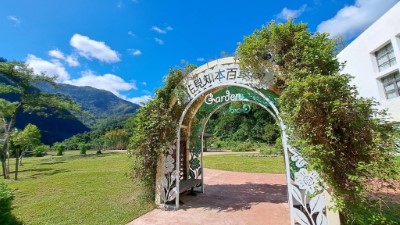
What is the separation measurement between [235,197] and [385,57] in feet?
44.9

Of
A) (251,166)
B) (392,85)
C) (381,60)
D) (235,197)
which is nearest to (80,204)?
(235,197)

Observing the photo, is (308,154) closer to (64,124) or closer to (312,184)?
(312,184)

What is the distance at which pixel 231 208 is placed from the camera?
500 centimetres

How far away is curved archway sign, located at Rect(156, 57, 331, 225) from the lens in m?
3.54

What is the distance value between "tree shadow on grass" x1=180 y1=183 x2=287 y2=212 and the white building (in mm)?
8889

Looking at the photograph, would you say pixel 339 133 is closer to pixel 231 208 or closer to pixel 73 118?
pixel 231 208

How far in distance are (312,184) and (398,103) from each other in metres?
12.9

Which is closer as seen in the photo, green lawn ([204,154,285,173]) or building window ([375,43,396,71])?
green lawn ([204,154,285,173])

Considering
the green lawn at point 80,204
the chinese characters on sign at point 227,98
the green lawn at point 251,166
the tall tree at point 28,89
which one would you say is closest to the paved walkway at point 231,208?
the green lawn at point 80,204

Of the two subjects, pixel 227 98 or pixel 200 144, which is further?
pixel 200 144

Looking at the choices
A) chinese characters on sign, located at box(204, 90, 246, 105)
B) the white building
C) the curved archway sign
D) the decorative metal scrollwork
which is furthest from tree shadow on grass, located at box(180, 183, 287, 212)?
the white building

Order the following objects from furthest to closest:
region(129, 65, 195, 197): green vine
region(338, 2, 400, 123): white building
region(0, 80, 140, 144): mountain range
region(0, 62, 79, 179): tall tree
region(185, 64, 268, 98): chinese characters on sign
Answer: region(0, 80, 140, 144): mountain range < region(0, 62, 79, 179): tall tree < region(338, 2, 400, 123): white building < region(129, 65, 195, 197): green vine < region(185, 64, 268, 98): chinese characters on sign

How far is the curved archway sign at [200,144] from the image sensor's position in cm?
354

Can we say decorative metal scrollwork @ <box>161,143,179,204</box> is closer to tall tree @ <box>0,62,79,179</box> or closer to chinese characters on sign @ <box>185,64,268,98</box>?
chinese characters on sign @ <box>185,64,268,98</box>
